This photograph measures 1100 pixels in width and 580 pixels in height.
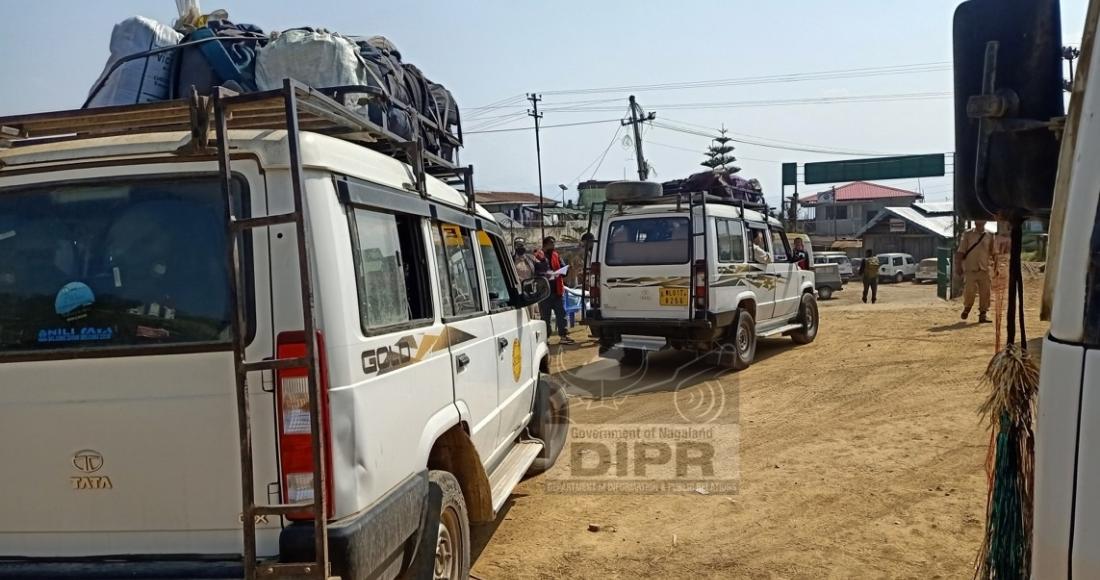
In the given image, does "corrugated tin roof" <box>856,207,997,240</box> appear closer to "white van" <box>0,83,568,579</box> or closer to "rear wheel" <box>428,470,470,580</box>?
"rear wheel" <box>428,470,470,580</box>

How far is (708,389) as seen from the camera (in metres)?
8.23

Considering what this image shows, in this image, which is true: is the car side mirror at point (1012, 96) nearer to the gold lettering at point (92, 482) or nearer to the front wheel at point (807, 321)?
the gold lettering at point (92, 482)

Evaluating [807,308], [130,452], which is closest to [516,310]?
[130,452]

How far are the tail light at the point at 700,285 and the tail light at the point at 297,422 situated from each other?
21.9 feet

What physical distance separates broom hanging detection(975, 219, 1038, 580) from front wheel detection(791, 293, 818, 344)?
9453 mm

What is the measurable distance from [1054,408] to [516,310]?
337cm

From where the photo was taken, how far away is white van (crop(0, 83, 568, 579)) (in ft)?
7.31

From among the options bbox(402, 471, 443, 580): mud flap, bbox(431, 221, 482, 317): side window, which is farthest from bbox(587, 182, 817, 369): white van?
bbox(402, 471, 443, 580): mud flap

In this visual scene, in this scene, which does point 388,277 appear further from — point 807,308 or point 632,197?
point 807,308

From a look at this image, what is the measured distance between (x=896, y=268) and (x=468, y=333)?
114 feet

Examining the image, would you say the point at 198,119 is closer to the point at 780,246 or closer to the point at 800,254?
the point at 780,246

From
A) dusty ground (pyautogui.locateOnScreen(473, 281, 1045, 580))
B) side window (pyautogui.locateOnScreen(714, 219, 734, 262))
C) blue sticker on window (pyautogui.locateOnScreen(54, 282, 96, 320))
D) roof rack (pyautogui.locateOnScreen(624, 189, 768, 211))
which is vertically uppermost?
roof rack (pyautogui.locateOnScreen(624, 189, 768, 211))

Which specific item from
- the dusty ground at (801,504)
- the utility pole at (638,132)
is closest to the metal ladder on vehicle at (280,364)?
the dusty ground at (801,504)

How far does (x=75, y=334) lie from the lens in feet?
7.63
